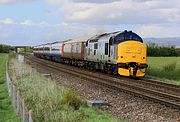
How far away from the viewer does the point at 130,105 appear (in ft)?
53.5

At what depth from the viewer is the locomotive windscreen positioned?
31.3 meters

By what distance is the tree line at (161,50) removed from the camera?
98.1 meters

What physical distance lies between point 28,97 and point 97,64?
72.6ft

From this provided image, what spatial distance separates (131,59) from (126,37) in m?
1.87

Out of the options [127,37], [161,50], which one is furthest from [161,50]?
[127,37]

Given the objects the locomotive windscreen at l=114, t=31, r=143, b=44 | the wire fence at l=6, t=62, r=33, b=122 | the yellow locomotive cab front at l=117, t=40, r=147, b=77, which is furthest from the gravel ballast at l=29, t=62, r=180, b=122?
the locomotive windscreen at l=114, t=31, r=143, b=44

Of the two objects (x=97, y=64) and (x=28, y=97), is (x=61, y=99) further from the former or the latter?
(x=97, y=64)

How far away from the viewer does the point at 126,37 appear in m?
31.6

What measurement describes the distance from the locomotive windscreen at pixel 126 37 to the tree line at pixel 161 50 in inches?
2560

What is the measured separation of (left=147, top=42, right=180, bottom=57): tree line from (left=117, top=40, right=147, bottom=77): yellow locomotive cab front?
216 ft

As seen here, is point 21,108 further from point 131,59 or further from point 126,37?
point 126,37

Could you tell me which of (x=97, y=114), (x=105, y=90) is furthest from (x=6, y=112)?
(x=105, y=90)

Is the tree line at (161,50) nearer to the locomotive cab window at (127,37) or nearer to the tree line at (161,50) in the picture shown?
the tree line at (161,50)

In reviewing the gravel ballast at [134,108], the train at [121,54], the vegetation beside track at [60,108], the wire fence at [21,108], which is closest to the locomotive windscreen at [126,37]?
the train at [121,54]
